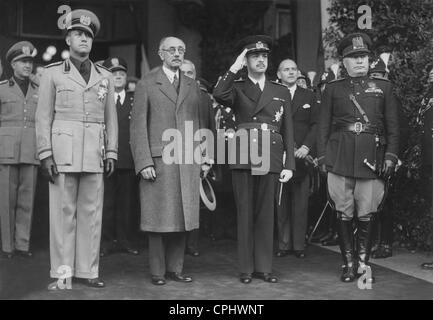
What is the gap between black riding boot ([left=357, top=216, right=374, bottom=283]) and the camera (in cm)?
505

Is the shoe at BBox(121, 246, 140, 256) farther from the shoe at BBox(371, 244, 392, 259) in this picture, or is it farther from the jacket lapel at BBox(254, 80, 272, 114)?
the shoe at BBox(371, 244, 392, 259)

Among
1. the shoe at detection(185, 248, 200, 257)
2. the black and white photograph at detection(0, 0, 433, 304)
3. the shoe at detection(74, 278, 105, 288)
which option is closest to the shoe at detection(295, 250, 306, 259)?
the black and white photograph at detection(0, 0, 433, 304)

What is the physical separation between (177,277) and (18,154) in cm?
211

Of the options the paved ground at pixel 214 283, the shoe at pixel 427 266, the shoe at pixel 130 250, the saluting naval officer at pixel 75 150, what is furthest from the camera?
the shoe at pixel 130 250

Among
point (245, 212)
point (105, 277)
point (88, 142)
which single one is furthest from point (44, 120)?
point (245, 212)

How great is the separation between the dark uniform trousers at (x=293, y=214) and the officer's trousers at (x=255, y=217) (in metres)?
1.18

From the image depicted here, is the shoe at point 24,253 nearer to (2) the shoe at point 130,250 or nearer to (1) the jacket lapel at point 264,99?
(2) the shoe at point 130,250

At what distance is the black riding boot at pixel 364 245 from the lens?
5047mm

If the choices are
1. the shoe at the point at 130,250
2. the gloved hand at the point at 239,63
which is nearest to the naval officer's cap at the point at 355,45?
the gloved hand at the point at 239,63

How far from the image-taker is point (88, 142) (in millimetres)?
4781

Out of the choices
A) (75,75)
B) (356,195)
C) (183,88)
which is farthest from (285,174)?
(75,75)

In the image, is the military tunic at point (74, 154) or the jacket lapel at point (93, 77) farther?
the jacket lapel at point (93, 77)
